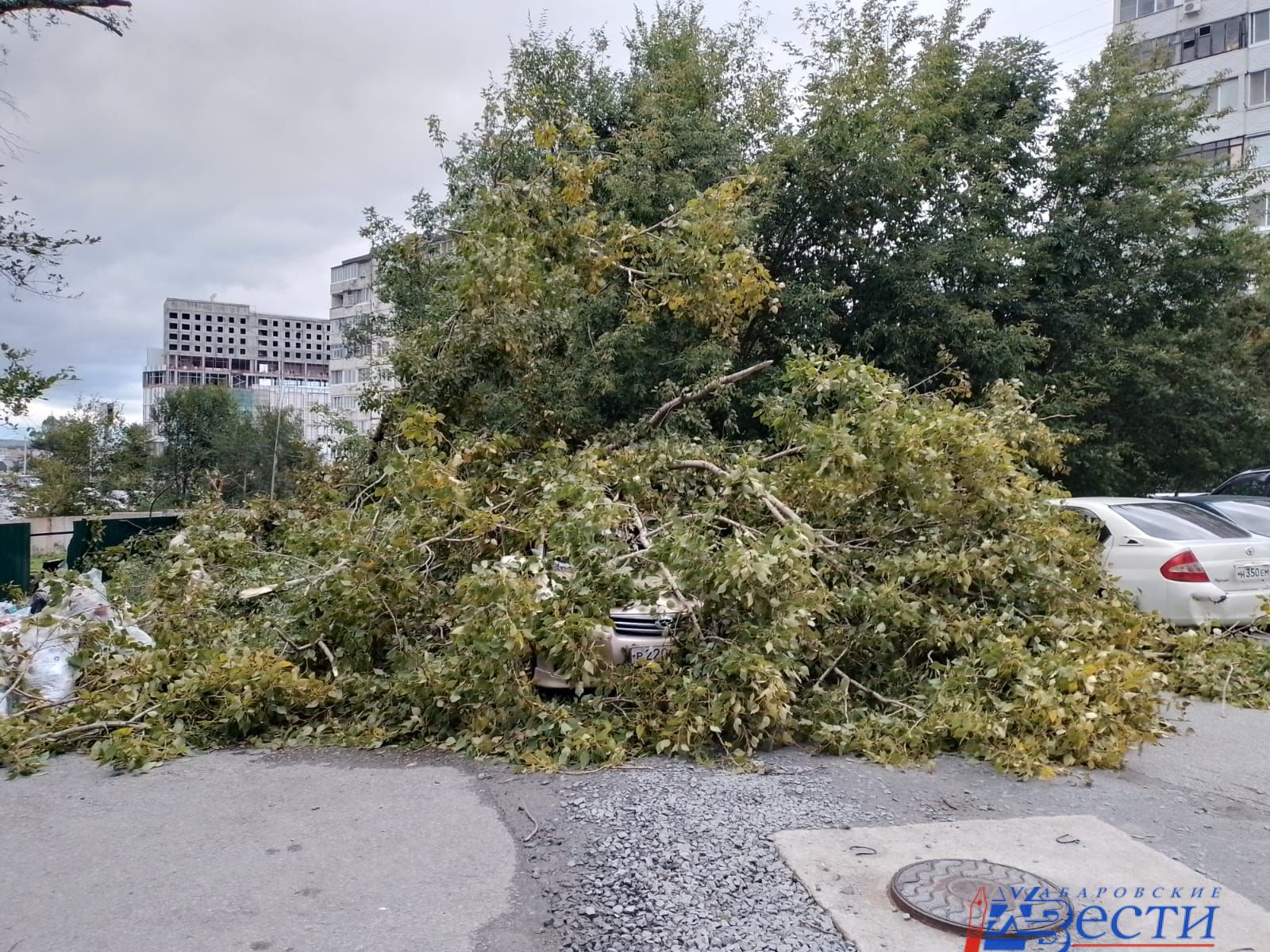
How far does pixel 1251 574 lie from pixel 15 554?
480 inches

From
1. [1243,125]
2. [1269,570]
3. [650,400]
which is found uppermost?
[1243,125]

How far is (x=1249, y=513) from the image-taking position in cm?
956

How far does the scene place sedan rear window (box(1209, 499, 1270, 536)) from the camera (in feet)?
30.2

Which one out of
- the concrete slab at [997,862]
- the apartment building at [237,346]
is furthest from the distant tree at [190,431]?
the apartment building at [237,346]

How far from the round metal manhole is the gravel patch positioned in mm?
348

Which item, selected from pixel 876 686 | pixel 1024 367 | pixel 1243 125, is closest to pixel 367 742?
pixel 876 686

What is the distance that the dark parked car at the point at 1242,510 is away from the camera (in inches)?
362

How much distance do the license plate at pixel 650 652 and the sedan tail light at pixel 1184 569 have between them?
470 centimetres

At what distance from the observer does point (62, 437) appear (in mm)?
28953

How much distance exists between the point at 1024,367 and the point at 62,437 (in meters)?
27.7

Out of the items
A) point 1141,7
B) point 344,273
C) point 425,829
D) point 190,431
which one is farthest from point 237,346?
point 425,829

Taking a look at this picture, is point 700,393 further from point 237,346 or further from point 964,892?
point 237,346

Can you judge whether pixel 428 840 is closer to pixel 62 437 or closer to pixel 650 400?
pixel 650 400

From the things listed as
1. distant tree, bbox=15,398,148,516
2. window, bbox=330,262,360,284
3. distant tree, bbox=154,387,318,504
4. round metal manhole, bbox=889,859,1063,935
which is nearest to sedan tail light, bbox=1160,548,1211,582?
round metal manhole, bbox=889,859,1063,935
